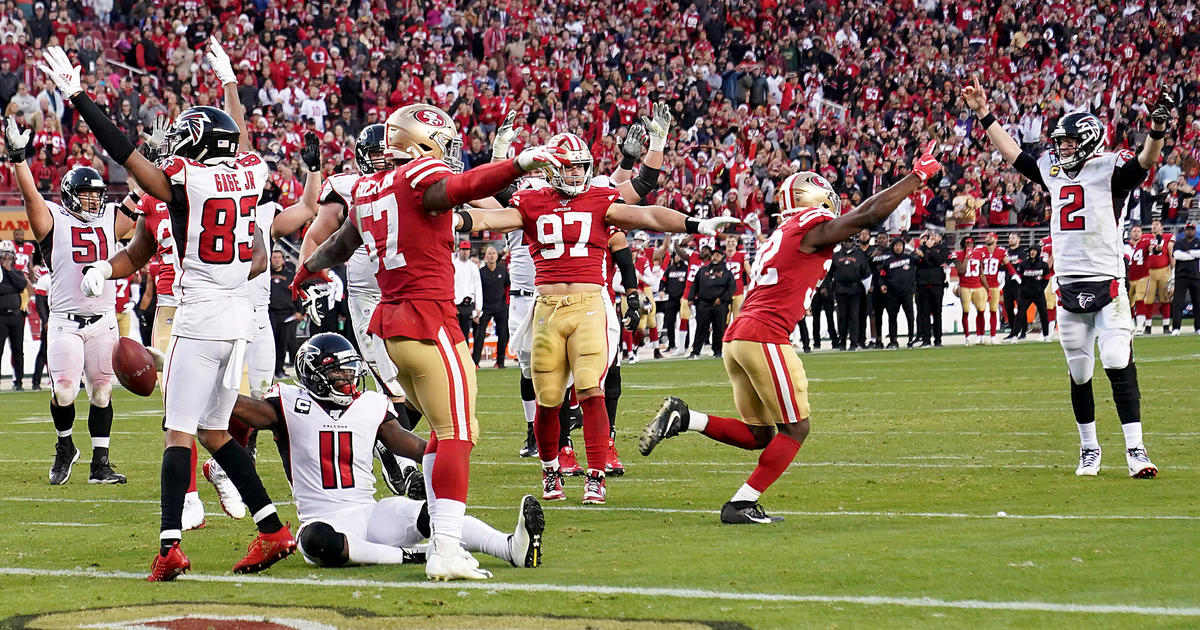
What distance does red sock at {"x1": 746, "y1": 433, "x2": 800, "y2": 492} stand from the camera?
718 centimetres

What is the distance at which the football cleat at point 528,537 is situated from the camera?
5.88 metres

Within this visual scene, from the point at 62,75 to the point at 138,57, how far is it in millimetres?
22194

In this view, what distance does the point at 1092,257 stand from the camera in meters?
8.75

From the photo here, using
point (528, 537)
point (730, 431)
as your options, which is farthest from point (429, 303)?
point (730, 431)

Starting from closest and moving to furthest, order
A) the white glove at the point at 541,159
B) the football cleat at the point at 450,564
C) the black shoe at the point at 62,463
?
the white glove at the point at 541,159
the football cleat at the point at 450,564
the black shoe at the point at 62,463

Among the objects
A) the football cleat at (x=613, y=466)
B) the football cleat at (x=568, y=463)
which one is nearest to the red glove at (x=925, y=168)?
the football cleat at (x=613, y=466)

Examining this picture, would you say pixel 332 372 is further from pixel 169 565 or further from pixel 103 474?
pixel 103 474

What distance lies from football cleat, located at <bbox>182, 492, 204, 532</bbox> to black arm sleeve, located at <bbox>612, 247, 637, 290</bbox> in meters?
3.56

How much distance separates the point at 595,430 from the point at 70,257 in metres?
3.82

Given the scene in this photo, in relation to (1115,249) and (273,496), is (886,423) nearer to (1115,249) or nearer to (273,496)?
(1115,249)

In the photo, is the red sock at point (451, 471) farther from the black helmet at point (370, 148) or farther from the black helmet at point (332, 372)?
the black helmet at point (370, 148)

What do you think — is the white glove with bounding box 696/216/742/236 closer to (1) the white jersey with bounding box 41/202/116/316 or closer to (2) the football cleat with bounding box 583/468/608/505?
(2) the football cleat with bounding box 583/468/608/505

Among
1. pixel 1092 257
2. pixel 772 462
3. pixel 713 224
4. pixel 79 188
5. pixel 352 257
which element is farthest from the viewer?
pixel 352 257

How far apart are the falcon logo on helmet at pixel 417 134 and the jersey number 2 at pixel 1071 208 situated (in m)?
4.27
